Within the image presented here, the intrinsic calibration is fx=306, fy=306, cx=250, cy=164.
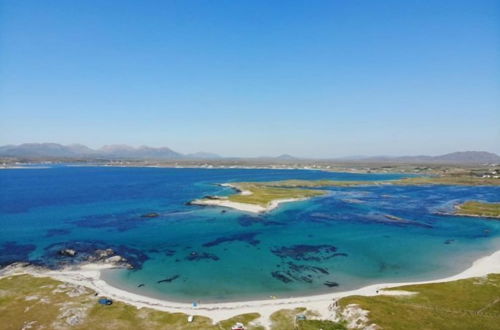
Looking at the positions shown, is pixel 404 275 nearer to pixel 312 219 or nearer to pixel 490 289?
pixel 490 289

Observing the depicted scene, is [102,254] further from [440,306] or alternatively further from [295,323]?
[440,306]

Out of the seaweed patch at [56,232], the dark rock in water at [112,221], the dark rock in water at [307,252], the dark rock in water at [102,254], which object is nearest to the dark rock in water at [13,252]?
the seaweed patch at [56,232]

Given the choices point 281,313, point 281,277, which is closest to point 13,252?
point 281,277

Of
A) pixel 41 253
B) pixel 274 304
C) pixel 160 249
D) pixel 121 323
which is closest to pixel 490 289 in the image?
pixel 274 304

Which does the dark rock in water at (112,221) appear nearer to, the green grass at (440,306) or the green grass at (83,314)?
the green grass at (83,314)

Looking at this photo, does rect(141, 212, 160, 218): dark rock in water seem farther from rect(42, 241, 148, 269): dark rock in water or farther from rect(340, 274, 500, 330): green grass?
rect(340, 274, 500, 330): green grass

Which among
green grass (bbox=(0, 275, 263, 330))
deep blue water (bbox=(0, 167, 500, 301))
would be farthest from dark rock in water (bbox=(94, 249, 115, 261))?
green grass (bbox=(0, 275, 263, 330))
